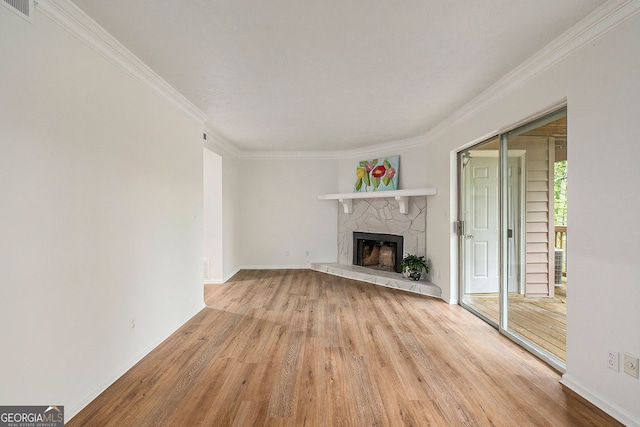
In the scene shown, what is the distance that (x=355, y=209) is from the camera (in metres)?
6.51

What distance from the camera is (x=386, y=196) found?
18.1ft

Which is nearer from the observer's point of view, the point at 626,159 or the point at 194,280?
the point at 626,159

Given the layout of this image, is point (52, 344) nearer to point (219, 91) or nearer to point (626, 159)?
point (219, 91)

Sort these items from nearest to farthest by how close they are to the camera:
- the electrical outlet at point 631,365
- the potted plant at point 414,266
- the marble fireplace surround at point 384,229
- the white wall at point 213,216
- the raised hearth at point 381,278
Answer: the electrical outlet at point 631,365 < the raised hearth at point 381,278 < the potted plant at point 414,266 < the marble fireplace surround at point 384,229 < the white wall at point 213,216

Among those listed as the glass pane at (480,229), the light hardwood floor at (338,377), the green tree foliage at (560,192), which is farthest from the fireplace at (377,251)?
the green tree foliage at (560,192)

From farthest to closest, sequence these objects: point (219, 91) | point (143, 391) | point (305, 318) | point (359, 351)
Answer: point (305, 318)
point (219, 91)
point (359, 351)
point (143, 391)

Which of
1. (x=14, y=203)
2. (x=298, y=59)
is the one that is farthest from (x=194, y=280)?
(x=298, y=59)

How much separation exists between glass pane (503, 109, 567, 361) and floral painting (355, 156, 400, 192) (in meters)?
2.57

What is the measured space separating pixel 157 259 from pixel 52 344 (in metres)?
1.21

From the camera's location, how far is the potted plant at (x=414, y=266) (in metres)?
5.05

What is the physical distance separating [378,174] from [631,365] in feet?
14.6

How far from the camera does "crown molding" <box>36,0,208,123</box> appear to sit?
180cm

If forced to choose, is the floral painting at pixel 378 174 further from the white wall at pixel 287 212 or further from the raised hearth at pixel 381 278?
the raised hearth at pixel 381 278

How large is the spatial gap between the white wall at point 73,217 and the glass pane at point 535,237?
3.39m
